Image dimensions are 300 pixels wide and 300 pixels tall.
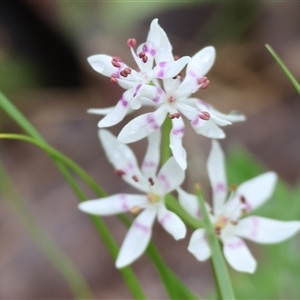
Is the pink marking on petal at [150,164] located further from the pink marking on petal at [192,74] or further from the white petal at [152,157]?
the pink marking on petal at [192,74]

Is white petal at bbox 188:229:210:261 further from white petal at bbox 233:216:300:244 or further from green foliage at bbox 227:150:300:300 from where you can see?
green foliage at bbox 227:150:300:300

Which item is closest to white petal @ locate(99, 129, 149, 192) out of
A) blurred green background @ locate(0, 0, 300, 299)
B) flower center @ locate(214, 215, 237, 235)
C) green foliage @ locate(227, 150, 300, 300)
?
flower center @ locate(214, 215, 237, 235)

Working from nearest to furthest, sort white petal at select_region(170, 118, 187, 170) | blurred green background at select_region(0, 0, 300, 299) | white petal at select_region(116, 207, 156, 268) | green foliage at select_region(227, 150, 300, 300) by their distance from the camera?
white petal at select_region(170, 118, 187, 170), white petal at select_region(116, 207, 156, 268), green foliage at select_region(227, 150, 300, 300), blurred green background at select_region(0, 0, 300, 299)

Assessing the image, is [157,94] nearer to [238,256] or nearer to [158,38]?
[158,38]

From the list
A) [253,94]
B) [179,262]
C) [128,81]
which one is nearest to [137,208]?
[128,81]

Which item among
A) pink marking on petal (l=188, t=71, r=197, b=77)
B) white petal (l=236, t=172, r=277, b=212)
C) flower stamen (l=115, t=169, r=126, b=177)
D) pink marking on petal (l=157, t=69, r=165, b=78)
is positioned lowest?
white petal (l=236, t=172, r=277, b=212)

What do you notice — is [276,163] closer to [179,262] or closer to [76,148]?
[179,262]

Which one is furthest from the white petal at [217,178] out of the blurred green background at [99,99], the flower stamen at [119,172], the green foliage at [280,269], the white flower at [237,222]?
the blurred green background at [99,99]
